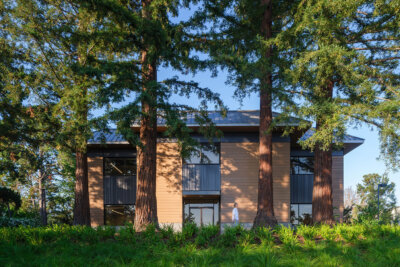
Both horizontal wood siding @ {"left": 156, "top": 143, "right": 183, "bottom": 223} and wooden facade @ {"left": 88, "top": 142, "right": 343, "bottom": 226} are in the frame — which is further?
horizontal wood siding @ {"left": 156, "top": 143, "right": 183, "bottom": 223}

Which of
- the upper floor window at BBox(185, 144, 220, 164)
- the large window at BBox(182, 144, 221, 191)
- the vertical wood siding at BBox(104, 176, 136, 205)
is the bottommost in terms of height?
the vertical wood siding at BBox(104, 176, 136, 205)

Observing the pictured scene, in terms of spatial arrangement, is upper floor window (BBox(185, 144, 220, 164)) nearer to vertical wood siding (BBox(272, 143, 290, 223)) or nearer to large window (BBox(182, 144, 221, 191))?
large window (BBox(182, 144, 221, 191))

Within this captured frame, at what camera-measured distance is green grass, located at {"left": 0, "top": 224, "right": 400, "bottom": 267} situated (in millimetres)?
5715

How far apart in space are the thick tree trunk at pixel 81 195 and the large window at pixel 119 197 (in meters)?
2.84

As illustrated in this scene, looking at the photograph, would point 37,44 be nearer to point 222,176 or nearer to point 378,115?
point 222,176

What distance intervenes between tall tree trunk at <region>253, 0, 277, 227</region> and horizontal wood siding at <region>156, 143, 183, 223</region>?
21.9 ft

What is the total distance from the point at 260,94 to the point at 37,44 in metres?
9.70

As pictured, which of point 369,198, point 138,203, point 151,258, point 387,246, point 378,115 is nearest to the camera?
point 151,258

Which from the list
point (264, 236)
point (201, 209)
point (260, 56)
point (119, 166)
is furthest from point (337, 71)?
point (119, 166)

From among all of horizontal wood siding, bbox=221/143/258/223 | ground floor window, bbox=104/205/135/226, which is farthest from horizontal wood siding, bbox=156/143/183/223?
horizontal wood siding, bbox=221/143/258/223

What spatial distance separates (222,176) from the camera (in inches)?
611

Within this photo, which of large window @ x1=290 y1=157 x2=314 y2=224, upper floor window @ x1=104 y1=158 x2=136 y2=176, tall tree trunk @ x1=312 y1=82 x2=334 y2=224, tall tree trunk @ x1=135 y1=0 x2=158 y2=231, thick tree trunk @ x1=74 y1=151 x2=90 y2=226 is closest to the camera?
tall tree trunk @ x1=135 y1=0 x2=158 y2=231

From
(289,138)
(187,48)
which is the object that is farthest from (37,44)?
(289,138)

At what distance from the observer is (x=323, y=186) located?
1052cm
